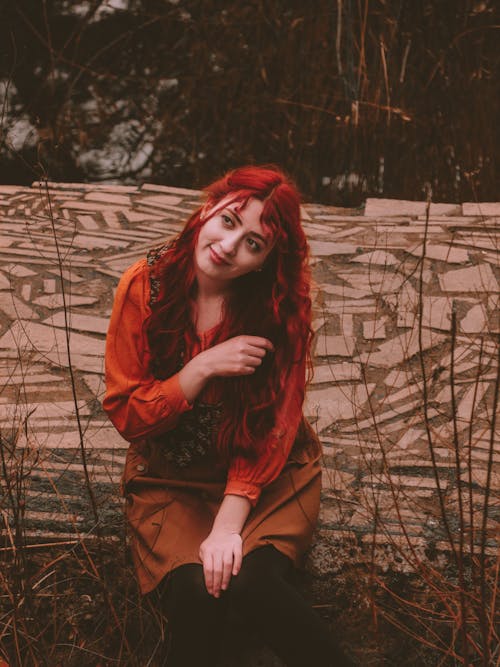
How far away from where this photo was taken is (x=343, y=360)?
12.5ft

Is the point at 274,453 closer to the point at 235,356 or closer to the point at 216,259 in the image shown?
the point at 235,356

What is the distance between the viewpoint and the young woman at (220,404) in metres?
2.12

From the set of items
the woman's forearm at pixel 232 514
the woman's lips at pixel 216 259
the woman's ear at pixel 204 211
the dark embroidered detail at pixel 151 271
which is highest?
the woman's ear at pixel 204 211

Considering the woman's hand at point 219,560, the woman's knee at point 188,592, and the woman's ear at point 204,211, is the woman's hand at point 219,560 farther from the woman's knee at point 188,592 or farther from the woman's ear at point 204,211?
the woman's ear at point 204,211

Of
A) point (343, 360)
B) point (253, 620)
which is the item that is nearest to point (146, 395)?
point (253, 620)

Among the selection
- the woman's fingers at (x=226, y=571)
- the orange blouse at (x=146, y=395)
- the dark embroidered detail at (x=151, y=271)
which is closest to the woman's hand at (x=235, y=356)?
the orange blouse at (x=146, y=395)

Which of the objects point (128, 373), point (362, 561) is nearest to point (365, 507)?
point (362, 561)

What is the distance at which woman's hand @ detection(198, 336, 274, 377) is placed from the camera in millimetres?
2182

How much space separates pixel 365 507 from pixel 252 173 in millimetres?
1123

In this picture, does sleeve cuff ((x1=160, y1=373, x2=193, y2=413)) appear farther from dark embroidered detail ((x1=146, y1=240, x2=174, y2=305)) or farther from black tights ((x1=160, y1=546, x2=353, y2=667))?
black tights ((x1=160, y1=546, x2=353, y2=667))

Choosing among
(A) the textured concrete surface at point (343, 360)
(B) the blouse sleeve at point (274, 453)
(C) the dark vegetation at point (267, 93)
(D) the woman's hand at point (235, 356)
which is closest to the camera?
(D) the woman's hand at point (235, 356)

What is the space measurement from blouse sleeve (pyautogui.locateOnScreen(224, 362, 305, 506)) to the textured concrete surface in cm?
26

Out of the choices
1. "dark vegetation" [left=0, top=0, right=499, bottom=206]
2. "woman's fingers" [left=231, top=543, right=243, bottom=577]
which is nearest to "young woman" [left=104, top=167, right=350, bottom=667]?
"woman's fingers" [left=231, top=543, right=243, bottom=577]

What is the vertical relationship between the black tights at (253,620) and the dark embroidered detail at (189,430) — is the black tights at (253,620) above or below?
below
